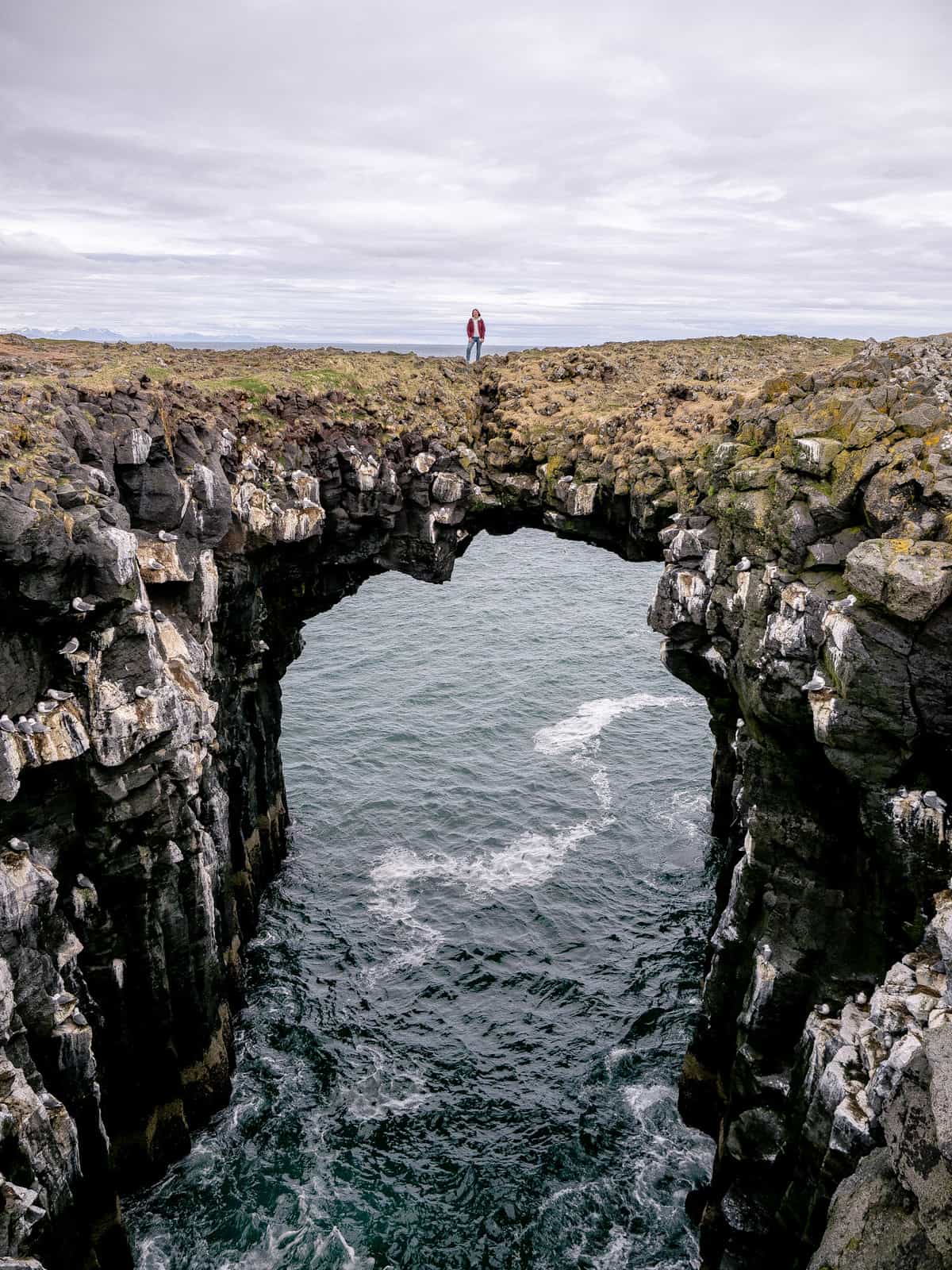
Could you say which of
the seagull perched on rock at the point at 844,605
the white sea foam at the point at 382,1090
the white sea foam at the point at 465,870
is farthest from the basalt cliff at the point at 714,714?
the white sea foam at the point at 465,870

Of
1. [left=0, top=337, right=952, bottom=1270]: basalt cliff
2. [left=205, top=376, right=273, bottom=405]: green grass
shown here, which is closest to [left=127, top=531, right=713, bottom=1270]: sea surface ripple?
[left=0, top=337, right=952, bottom=1270]: basalt cliff

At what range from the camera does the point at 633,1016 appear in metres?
45.5

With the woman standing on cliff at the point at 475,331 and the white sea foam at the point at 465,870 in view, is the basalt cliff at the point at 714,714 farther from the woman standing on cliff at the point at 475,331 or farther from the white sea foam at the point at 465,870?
the woman standing on cliff at the point at 475,331

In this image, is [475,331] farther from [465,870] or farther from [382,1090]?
[382,1090]

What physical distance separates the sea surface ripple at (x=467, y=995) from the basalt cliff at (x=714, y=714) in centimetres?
245

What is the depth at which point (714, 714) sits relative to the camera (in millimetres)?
51062

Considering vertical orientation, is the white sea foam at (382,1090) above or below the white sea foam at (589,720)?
below

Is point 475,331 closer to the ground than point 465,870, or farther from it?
farther from it

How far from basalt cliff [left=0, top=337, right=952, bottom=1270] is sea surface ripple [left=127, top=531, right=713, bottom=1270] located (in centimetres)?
245

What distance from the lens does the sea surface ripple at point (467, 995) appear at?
118 ft

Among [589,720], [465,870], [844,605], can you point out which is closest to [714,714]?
[465,870]

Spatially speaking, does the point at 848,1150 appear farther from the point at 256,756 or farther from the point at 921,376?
the point at 256,756

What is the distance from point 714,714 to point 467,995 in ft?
61.4

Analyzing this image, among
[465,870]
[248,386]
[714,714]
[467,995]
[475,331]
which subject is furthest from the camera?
[475,331]
